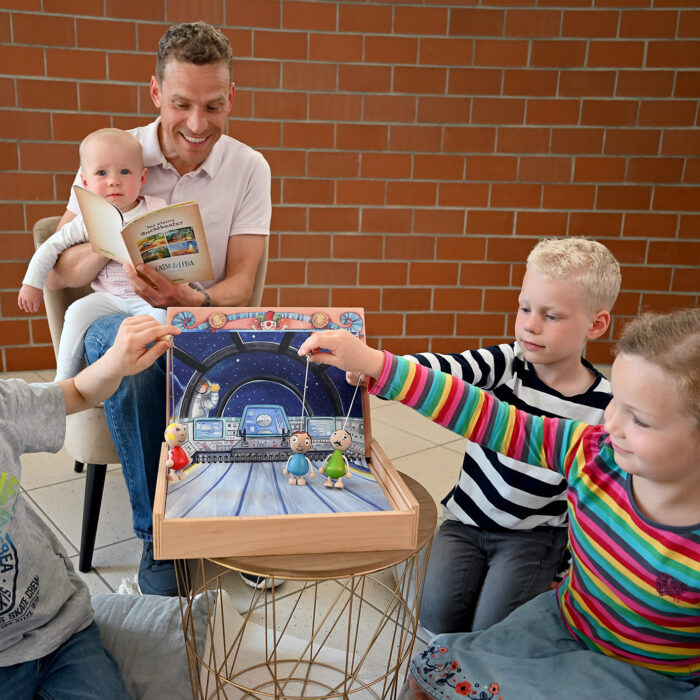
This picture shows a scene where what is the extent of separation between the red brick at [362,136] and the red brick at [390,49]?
0.30 meters

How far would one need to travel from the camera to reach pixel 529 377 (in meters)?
1.46

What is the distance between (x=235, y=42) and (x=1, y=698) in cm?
279

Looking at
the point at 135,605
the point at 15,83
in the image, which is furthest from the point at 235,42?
the point at 135,605

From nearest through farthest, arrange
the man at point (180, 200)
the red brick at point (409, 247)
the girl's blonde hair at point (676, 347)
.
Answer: the girl's blonde hair at point (676, 347) < the man at point (180, 200) < the red brick at point (409, 247)

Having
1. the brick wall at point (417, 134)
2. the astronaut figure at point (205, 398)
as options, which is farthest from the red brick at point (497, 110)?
the astronaut figure at point (205, 398)

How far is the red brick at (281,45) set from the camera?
3055 mm

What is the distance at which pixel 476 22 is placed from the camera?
10.3 feet

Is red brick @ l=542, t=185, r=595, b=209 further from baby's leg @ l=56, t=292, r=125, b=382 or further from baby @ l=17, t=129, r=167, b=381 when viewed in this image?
baby's leg @ l=56, t=292, r=125, b=382

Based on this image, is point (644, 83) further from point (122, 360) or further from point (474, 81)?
point (122, 360)

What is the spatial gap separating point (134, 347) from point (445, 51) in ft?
8.45

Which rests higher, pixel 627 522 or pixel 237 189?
pixel 237 189

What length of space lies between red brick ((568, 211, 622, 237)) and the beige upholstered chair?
8.05 ft

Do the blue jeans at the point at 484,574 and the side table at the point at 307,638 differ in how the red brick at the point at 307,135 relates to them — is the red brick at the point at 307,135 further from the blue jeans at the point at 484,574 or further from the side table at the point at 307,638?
A: the blue jeans at the point at 484,574

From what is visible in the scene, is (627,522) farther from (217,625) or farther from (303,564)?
(217,625)
